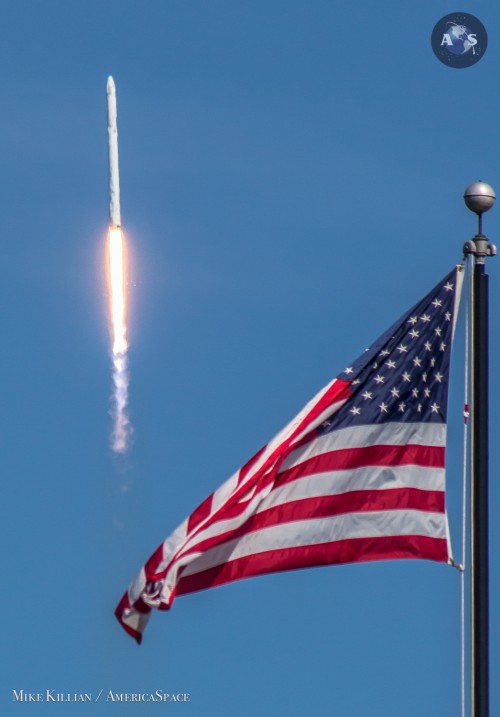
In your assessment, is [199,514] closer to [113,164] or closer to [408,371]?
[408,371]

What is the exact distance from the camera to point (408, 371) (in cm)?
4462

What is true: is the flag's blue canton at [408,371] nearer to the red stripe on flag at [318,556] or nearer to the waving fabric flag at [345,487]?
the waving fabric flag at [345,487]

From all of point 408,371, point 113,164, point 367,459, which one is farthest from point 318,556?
point 113,164

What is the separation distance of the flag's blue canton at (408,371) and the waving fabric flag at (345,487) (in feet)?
0.08

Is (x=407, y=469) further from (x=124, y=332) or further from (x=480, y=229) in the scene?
(x=124, y=332)

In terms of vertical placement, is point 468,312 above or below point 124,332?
below

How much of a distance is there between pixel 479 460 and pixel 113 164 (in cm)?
4896

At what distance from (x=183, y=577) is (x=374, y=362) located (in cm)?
670

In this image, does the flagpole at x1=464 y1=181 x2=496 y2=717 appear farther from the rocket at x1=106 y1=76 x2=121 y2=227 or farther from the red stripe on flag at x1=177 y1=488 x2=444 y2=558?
the rocket at x1=106 y1=76 x2=121 y2=227

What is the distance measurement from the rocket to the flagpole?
45.1 m

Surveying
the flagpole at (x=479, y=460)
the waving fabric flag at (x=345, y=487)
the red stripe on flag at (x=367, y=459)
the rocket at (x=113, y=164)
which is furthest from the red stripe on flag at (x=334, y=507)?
the rocket at (x=113, y=164)

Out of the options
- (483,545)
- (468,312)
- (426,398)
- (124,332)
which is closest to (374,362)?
(426,398)

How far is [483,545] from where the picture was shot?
128ft

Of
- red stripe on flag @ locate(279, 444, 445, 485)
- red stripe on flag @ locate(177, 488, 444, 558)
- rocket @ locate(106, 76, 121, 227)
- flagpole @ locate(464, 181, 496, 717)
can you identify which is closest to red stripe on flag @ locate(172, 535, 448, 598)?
red stripe on flag @ locate(177, 488, 444, 558)
